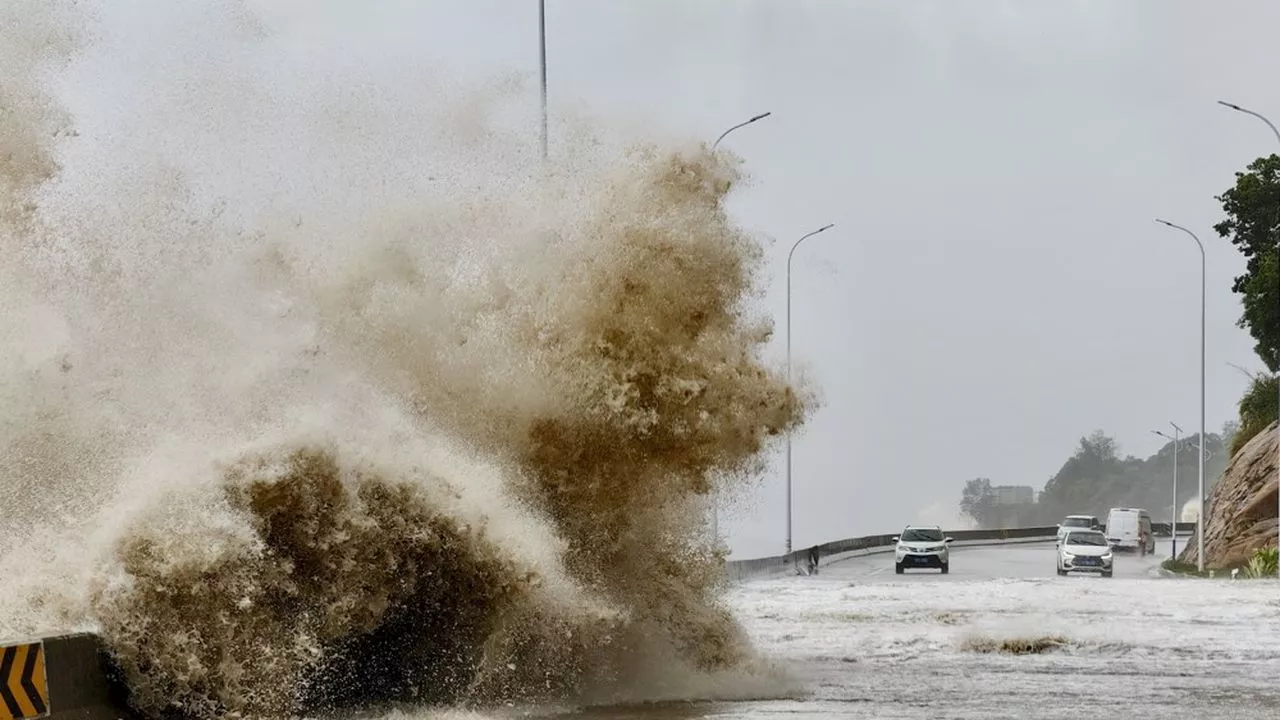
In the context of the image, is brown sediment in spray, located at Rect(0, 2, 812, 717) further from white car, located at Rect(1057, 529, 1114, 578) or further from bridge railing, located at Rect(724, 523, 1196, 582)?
white car, located at Rect(1057, 529, 1114, 578)

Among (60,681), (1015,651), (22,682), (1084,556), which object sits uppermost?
(22,682)

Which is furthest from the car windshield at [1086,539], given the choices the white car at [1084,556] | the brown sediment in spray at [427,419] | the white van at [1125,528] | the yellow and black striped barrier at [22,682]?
the yellow and black striped barrier at [22,682]

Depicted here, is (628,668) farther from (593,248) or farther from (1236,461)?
(1236,461)

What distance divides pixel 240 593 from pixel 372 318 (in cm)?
519

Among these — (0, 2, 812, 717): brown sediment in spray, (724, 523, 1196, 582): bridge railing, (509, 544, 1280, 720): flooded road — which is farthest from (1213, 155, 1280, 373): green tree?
(0, 2, 812, 717): brown sediment in spray

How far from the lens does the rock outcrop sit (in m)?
62.9

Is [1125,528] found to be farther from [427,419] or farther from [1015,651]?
[427,419]

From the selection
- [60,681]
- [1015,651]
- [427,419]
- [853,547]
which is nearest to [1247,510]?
[853,547]

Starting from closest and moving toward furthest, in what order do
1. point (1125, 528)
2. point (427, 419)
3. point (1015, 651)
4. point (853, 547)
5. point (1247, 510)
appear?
point (427, 419) < point (1015, 651) < point (1247, 510) < point (853, 547) < point (1125, 528)

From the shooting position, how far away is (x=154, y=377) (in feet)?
54.9

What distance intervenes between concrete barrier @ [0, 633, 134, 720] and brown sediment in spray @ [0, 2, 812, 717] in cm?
110

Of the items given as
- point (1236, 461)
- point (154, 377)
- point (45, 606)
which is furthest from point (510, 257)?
point (1236, 461)

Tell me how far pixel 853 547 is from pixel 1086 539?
16879 millimetres

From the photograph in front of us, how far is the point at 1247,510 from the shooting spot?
64.2 meters
